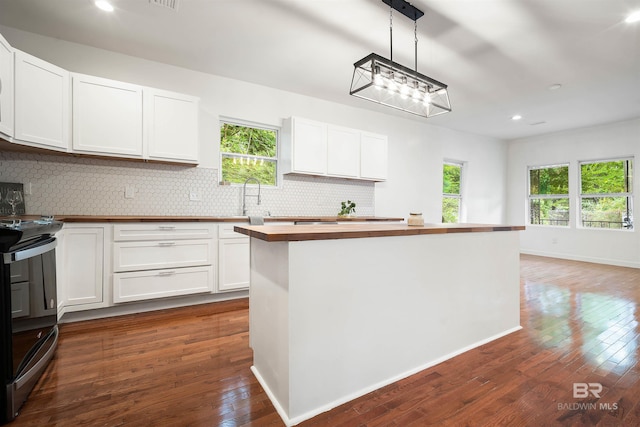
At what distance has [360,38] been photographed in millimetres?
2873

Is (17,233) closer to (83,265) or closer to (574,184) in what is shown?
(83,265)

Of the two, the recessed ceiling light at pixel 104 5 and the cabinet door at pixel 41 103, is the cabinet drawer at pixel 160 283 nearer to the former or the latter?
the cabinet door at pixel 41 103

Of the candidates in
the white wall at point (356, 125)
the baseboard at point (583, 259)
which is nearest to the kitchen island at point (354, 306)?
the white wall at point (356, 125)

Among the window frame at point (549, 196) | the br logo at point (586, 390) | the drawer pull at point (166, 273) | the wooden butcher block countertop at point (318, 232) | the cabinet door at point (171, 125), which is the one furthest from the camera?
the window frame at point (549, 196)

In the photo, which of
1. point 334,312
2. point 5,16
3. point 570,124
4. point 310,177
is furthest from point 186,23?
point 570,124

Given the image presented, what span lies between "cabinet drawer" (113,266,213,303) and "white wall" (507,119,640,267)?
6.99m

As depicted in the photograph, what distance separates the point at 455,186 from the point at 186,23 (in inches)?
225

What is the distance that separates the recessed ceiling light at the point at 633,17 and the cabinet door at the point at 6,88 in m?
4.96

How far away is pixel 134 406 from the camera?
152 centimetres

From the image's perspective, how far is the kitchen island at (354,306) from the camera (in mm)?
1435

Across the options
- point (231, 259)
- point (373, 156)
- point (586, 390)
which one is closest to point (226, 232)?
point (231, 259)

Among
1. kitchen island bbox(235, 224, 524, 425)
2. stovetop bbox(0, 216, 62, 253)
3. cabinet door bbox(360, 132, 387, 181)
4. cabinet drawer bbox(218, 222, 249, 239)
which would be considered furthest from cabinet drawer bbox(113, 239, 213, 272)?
cabinet door bbox(360, 132, 387, 181)

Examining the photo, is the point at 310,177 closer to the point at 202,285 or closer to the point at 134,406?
the point at 202,285

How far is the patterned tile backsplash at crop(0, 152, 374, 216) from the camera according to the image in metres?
2.85
